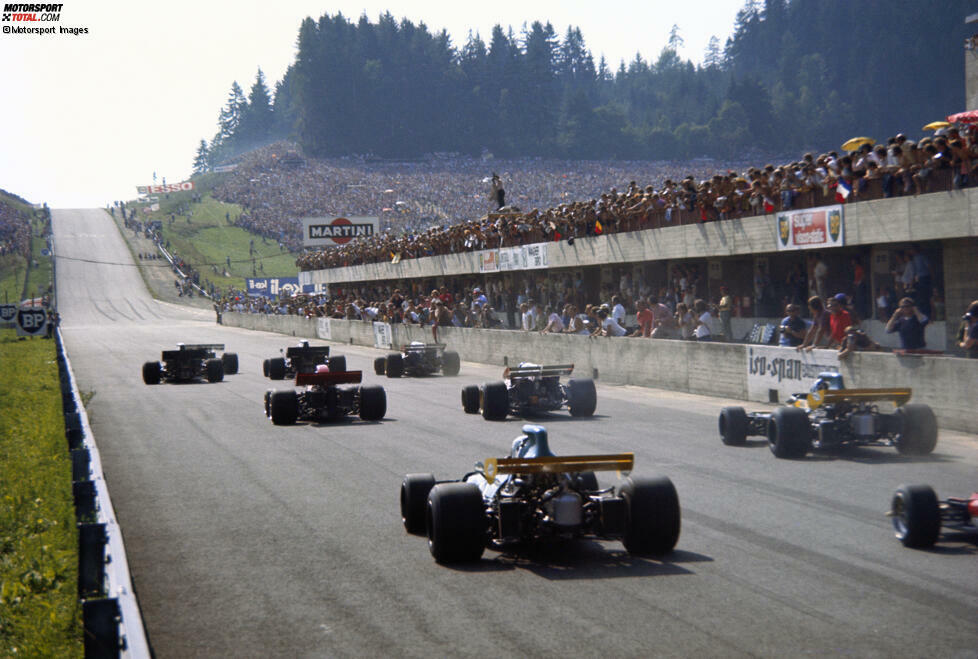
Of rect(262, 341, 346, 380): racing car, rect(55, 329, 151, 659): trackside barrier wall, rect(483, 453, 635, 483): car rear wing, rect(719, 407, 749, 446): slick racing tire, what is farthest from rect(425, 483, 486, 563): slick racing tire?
rect(262, 341, 346, 380): racing car

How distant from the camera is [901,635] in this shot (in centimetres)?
619

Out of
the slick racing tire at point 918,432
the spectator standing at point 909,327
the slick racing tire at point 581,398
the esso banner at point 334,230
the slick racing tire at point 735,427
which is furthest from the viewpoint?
the esso banner at point 334,230

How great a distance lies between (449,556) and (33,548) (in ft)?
12.8

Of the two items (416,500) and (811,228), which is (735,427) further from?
(811,228)

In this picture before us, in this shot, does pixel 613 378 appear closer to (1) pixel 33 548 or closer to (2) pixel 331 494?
(2) pixel 331 494

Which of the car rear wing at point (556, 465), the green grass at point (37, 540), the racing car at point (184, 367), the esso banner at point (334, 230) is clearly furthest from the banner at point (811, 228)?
the esso banner at point (334, 230)

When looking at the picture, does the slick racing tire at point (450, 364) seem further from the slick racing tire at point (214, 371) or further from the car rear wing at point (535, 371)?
the car rear wing at point (535, 371)

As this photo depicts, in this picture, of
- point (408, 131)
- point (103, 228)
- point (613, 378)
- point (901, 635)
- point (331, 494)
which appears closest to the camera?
point (901, 635)

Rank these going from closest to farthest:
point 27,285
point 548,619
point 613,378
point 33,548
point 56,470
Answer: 1. point 548,619
2. point 33,548
3. point 56,470
4. point 613,378
5. point 27,285

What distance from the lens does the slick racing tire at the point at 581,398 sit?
18.2 metres

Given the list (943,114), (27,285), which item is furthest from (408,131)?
(27,285)

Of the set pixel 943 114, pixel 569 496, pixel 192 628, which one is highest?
pixel 943 114

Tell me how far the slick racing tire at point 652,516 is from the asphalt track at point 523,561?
0.16m

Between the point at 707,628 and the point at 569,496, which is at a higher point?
the point at 569,496
